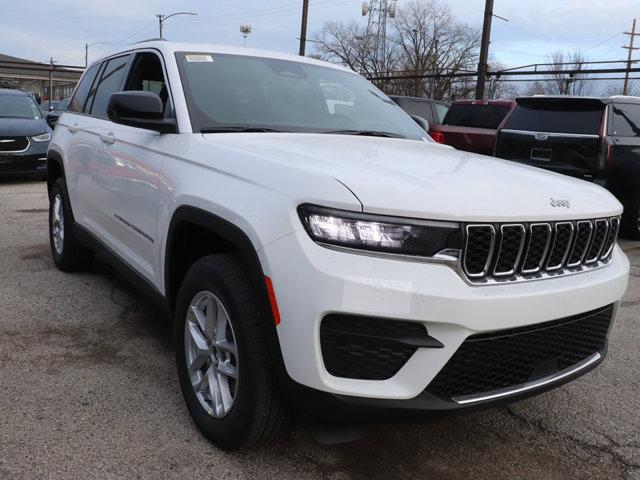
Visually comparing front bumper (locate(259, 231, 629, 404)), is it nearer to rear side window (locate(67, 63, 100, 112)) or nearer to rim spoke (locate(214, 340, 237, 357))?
rim spoke (locate(214, 340, 237, 357))

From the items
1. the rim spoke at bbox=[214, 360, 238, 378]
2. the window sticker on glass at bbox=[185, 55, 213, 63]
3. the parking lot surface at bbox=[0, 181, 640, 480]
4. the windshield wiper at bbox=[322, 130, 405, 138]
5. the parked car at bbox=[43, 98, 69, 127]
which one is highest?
the window sticker on glass at bbox=[185, 55, 213, 63]

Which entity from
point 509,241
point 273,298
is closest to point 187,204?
point 273,298

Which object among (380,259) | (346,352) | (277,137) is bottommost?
(346,352)

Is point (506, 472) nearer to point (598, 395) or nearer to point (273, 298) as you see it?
point (598, 395)

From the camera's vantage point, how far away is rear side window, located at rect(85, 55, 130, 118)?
14.1 feet

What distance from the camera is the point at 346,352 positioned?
204cm

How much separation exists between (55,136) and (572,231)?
455 centimetres

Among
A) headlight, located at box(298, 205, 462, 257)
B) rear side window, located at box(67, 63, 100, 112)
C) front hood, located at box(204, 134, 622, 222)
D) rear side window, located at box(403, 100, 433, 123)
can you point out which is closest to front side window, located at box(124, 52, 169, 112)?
front hood, located at box(204, 134, 622, 222)

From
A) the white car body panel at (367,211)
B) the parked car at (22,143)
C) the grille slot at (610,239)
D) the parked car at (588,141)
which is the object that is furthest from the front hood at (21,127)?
the grille slot at (610,239)

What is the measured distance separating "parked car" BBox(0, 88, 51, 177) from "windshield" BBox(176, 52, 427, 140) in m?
8.54

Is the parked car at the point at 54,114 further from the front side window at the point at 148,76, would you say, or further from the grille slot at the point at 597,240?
the grille slot at the point at 597,240

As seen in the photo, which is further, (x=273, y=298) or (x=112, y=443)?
(x=112, y=443)

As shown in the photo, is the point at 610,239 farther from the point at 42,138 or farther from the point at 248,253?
the point at 42,138

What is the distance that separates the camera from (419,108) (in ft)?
46.3
